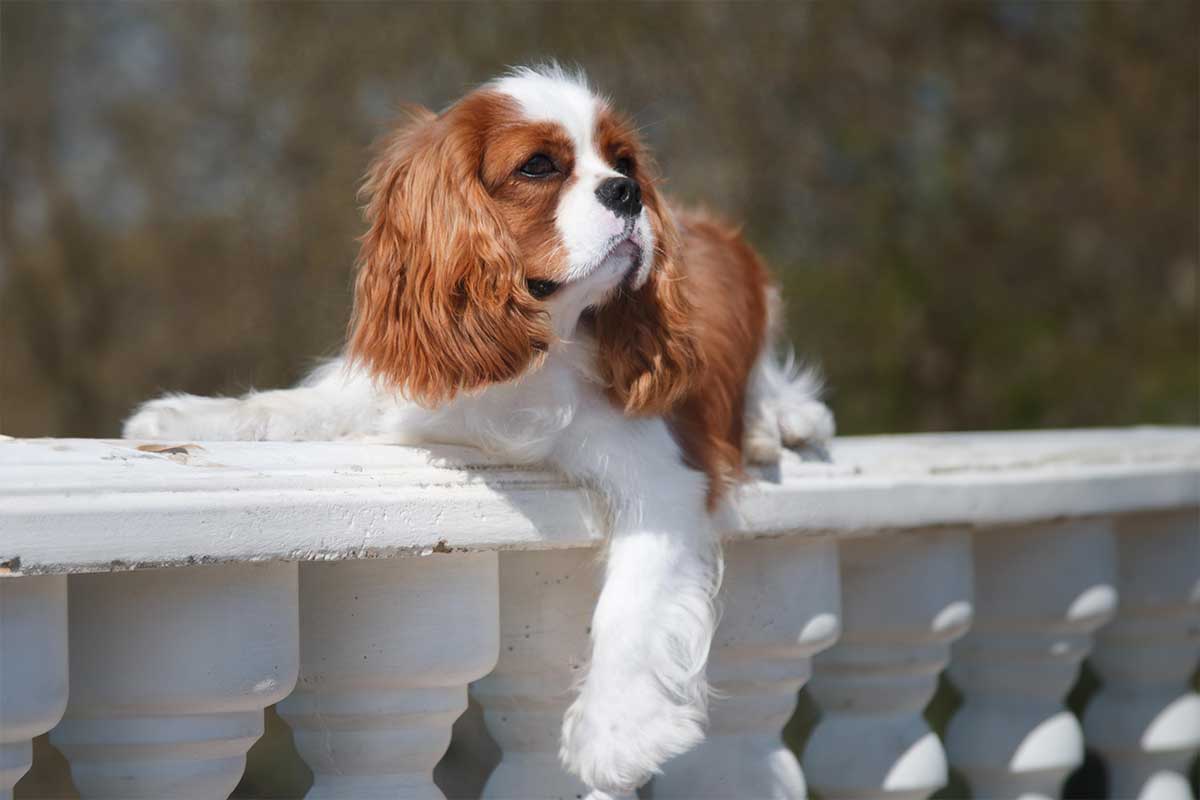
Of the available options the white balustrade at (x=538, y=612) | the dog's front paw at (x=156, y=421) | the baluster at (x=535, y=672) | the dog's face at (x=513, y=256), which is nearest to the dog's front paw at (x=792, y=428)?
the white balustrade at (x=538, y=612)

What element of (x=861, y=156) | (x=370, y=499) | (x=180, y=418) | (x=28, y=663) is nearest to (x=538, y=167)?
(x=180, y=418)

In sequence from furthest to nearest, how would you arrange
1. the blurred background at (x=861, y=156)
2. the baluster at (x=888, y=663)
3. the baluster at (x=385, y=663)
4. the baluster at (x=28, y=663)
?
1. the blurred background at (x=861, y=156)
2. the baluster at (x=888, y=663)
3. the baluster at (x=385, y=663)
4. the baluster at (x=28, y=663)

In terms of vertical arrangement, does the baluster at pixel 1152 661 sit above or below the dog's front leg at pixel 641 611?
below

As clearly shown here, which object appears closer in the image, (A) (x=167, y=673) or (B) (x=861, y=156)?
(A) (x=167, y=673)

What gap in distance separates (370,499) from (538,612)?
1.23 feet

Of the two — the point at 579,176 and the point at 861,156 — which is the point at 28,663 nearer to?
the point at 579,176

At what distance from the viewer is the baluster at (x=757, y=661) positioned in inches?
73.2

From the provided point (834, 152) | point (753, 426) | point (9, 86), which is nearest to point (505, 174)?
point (753, 426)

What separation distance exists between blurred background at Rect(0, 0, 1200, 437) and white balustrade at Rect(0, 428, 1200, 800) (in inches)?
197

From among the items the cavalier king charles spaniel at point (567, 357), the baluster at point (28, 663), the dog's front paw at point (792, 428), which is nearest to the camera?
the baluster at point (28, 663)

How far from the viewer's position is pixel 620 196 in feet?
6.29

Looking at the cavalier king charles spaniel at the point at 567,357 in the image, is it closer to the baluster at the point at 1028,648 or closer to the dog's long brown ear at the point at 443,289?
the dog's long brown ear at the point at 443,289

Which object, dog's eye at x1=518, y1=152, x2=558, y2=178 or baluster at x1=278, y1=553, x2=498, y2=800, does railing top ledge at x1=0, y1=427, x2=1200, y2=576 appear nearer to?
baluster at x1=278, y1=553, x2=498, y2=800

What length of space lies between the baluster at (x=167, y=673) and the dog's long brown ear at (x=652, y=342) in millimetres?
724
